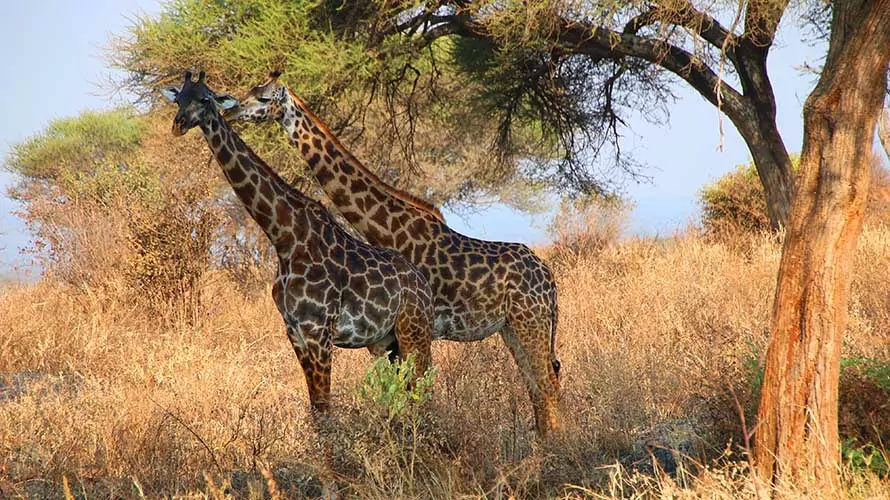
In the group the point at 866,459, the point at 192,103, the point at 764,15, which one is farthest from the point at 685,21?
the point at 192,103

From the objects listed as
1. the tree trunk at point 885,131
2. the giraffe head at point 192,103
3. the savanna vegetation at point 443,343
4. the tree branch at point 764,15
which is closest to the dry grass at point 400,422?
the savanna vegetation at point 443,343

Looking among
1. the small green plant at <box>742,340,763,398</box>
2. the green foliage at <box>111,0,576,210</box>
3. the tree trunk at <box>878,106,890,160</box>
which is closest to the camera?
the small green plant at <box>742,340,763,398</box>

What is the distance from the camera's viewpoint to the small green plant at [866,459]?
16.1 feet

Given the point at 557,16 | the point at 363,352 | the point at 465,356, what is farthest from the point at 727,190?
the point at 465,356

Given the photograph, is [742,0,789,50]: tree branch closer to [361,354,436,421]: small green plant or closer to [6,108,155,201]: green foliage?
[361,354,436,421]: small green plant

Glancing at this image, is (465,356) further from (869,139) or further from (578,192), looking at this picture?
(578,192)

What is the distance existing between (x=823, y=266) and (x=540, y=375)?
217cm

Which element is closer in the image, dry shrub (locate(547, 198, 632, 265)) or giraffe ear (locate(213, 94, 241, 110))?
giraffe ear (locate(213, 94, 241, 110))

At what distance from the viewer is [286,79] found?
14297 millimetres

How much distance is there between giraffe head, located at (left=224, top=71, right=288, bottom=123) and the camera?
5.59 metres

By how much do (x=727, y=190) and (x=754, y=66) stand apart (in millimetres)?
3188

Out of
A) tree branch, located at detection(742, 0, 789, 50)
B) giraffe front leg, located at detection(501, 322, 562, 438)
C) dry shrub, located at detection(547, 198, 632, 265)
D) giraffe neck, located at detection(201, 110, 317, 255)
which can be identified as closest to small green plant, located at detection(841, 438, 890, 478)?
giraffe front leg, located at detection(501, 322, 562, 438)

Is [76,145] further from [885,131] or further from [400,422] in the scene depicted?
[400,422]

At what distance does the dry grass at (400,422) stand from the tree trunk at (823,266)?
0.32 metres
